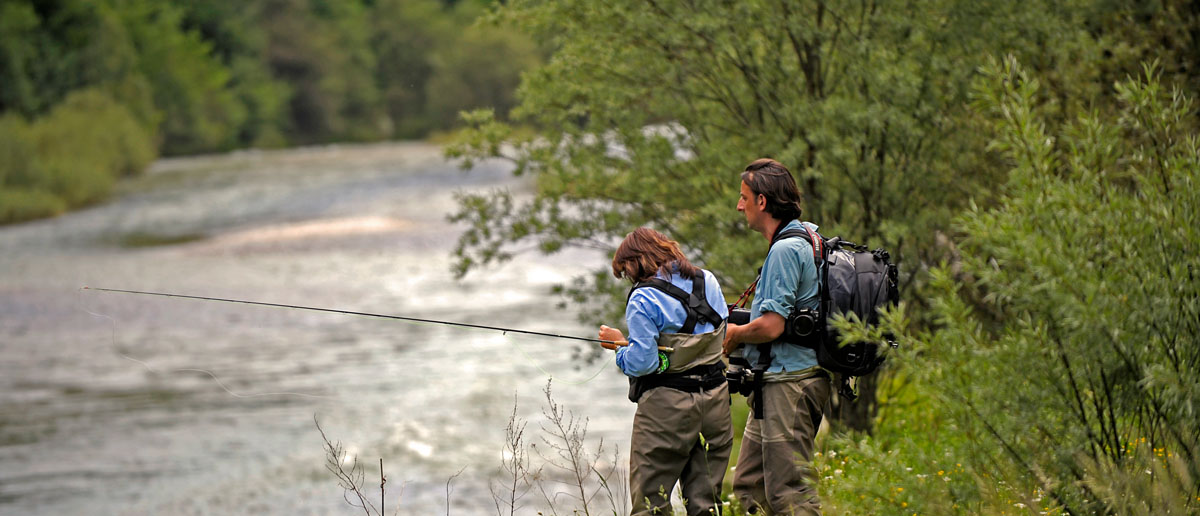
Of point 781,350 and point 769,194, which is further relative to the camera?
point 781,350

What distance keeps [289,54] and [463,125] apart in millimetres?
67635

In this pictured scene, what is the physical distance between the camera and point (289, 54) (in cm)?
7544

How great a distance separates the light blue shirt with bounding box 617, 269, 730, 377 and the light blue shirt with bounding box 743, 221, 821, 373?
28 centimetres

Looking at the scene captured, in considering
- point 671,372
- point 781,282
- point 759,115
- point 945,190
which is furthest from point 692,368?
point 759,115

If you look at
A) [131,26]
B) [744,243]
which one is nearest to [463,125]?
[744,243]

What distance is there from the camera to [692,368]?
15.4 feet

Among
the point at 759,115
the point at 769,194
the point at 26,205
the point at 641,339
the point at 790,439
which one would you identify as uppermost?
the point at 759,115

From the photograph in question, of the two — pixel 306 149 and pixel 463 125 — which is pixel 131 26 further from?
pixel 463 125

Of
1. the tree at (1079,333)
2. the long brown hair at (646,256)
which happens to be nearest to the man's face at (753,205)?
the long brown hair at (646,256)

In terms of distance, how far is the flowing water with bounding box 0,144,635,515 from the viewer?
1244 cm

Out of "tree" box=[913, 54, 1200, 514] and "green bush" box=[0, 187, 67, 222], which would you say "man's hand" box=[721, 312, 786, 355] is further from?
"green bush" box=[0, 187, 67, 222]

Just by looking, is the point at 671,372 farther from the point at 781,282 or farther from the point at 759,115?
the point at 759,115

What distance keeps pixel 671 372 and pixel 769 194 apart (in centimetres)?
77

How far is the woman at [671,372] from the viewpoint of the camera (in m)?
4.55
